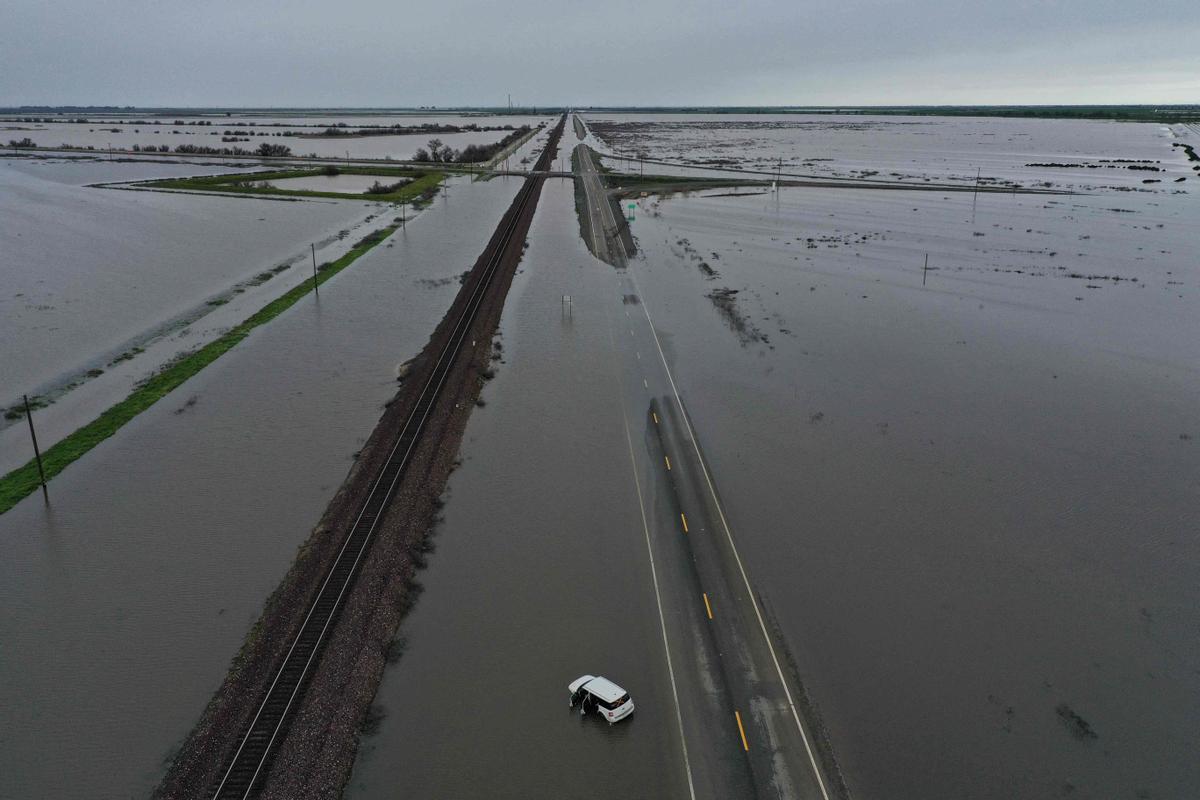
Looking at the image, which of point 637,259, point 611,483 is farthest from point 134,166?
point 611,483

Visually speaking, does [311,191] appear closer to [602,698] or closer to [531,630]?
[531,630]

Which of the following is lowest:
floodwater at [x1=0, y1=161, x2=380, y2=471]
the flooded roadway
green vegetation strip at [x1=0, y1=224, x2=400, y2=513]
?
the flooded roadway

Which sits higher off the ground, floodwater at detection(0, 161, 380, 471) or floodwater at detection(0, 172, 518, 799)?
floodwater at detection(0, 161, 380, 471)

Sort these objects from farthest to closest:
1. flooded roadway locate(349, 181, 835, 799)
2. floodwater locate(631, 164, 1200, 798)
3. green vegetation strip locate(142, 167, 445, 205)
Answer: green vegetation strip locate(142, 167, 445, 205) → floodwater locate(631, 164, 1200, 798) → flooded roadway locate(349, 181, 835, 799)

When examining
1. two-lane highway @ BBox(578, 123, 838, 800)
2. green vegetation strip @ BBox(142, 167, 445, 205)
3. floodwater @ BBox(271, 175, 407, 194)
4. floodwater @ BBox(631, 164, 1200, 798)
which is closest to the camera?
two-lane highway @ BBox(578, 123, 838, 800)

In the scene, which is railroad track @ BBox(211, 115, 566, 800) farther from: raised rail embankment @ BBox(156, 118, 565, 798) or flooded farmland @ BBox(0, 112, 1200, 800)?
flooded farmland @ BBox(0, 112, 1200, 800)

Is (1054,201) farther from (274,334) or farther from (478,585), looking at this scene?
(478,585)

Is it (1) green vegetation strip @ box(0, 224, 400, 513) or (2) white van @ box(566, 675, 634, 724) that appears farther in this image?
(1) green vegetation strip @ box(0, 224, 400, 513)

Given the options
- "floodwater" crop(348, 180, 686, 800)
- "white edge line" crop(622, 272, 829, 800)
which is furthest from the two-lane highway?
"floodwater" crop(348, 180, 686, 800)
